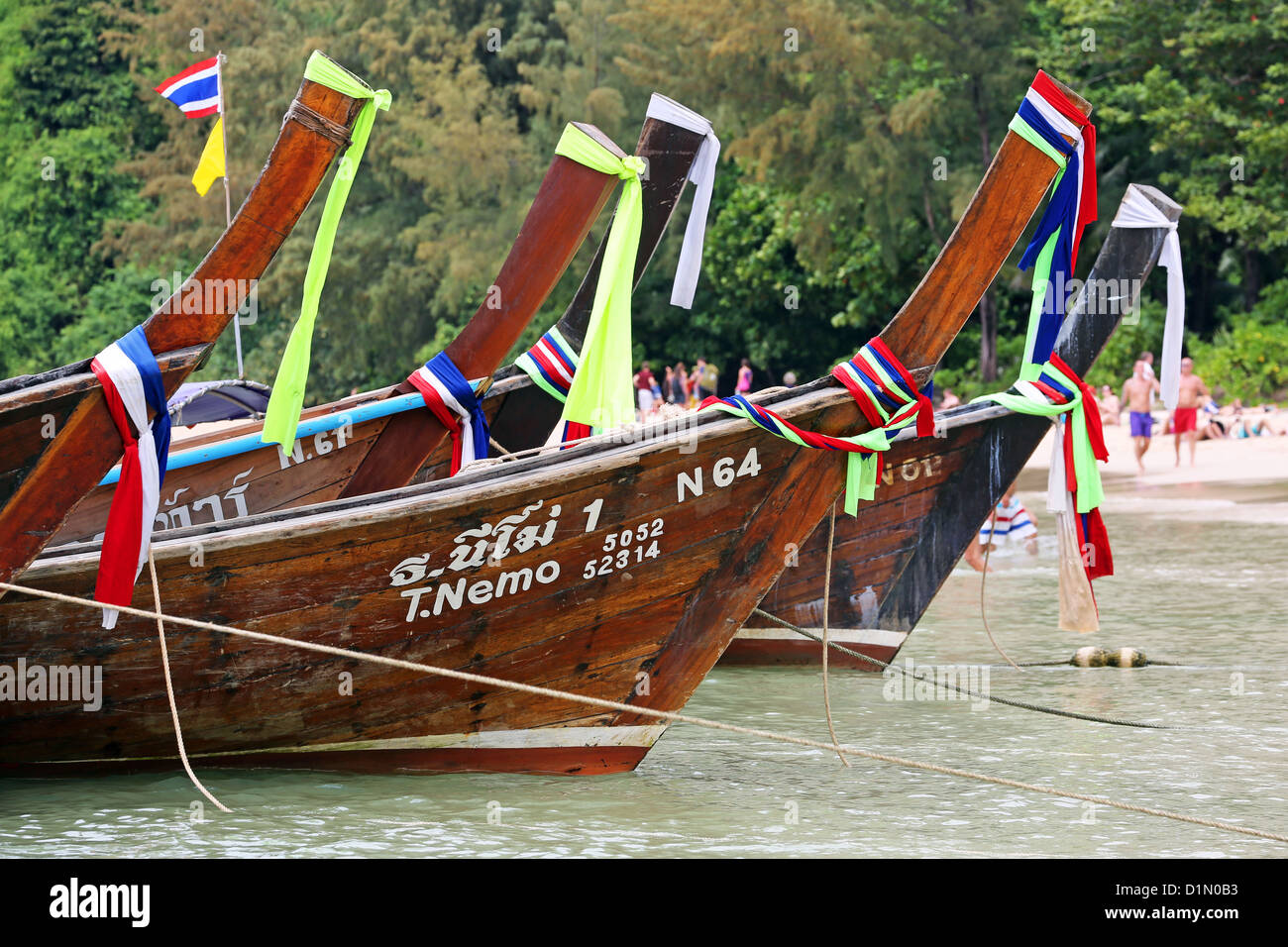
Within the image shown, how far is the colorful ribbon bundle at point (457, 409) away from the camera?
8227 mm

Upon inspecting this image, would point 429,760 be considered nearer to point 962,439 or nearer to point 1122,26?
point 962,439

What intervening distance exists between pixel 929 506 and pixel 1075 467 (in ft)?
2.96

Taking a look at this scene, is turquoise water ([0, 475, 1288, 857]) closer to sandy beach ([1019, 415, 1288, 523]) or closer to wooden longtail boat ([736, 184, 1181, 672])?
wooden longtail boat ([736, 184, 1181, 672])

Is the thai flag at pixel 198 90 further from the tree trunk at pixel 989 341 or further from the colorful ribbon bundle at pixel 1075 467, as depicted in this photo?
the tree trunk at pixel 989 341

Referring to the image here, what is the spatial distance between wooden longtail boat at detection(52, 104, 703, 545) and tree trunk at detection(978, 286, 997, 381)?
70.3 feet

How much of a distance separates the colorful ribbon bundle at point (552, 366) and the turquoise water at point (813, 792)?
1.93 metres

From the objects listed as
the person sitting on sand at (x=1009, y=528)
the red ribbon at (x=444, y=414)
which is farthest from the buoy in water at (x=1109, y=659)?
the red ribbon at (x=444, y=414)

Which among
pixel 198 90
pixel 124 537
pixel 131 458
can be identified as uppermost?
pixel 198 90

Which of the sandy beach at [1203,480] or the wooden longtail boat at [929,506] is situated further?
the sandy beach at [1203,480]

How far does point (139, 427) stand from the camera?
552 cm

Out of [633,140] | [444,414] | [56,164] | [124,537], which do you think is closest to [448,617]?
[124,537]

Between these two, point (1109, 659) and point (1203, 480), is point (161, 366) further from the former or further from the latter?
point (1203, 480)

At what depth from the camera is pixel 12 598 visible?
5898 mm

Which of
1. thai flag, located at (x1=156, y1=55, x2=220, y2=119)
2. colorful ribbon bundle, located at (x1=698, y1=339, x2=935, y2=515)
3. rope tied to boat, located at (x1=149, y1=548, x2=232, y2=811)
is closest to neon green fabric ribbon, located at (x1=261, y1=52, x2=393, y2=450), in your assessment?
rope tied to boat, located at (x1=149, y1=548, x2=232, y2=811)
